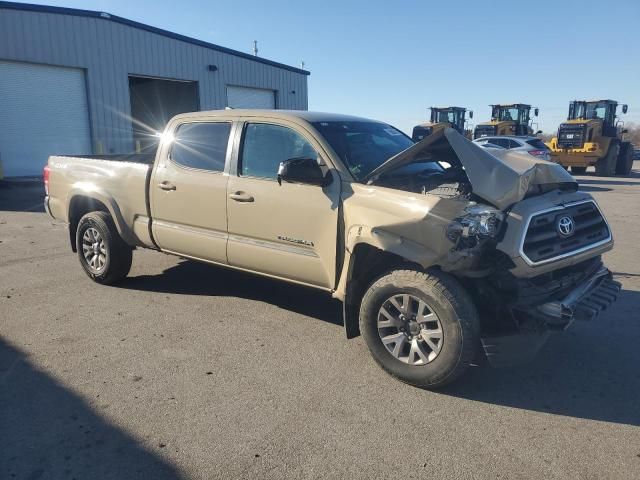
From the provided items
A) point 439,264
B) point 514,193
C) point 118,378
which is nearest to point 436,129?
point 514,193

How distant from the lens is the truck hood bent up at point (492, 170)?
11.4ft

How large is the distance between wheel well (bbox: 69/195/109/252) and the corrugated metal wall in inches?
555

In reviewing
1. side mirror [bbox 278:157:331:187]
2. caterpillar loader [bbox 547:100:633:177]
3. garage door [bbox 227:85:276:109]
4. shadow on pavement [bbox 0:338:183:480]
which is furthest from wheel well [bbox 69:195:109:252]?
caterpillar loader [bbox 547:100:633:177]

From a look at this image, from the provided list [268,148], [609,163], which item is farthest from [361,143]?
[609,163]

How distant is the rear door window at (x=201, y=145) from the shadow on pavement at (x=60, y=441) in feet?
7.66

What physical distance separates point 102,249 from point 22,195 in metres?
10.6

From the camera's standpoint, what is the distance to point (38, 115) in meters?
18.2

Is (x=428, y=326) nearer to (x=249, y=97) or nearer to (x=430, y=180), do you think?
(x=430, y=180)

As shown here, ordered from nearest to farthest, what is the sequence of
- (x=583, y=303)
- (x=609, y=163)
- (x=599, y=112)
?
(x=583, y=303) < (x=609, y=163) < (x=599, y=112)

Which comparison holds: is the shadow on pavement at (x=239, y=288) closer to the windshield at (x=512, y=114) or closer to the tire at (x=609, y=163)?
the tire at (x=609, y=163)

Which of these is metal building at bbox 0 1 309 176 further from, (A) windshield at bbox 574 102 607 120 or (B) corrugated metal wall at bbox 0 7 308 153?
(A) windshield at bbox 574 102 607 120

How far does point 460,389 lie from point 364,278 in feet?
3.50

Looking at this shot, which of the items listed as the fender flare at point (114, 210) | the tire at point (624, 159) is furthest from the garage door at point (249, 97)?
the fender flare at point (114, 210)

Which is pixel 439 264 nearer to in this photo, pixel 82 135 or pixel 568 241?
pixel 568 241
